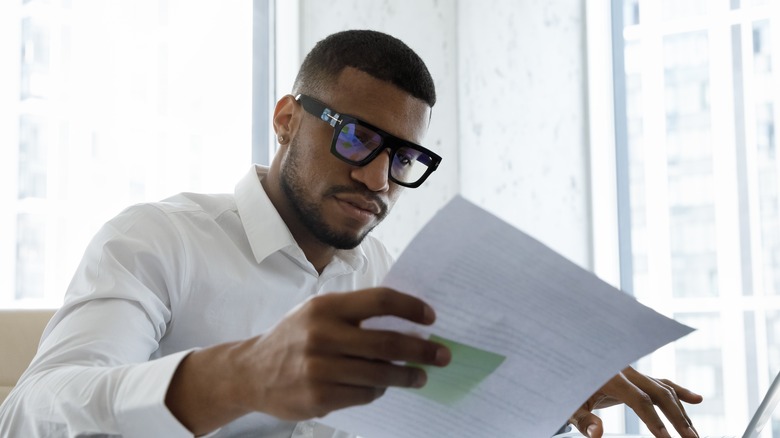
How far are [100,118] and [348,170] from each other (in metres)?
1.41

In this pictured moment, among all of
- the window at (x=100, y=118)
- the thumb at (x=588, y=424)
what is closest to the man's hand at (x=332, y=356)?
the thumb at (x=588, y=424)

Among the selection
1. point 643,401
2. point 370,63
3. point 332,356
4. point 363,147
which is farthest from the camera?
point 370,63

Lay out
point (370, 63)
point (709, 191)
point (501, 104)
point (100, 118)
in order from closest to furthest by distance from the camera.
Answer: point (370, 63), point (100, 118), point (709, 191), point (501, 104)

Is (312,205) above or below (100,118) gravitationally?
below

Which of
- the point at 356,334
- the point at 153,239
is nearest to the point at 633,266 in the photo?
the point at 153,239

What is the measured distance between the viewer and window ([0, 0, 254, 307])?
85.7 inches

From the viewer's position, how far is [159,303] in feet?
3.47

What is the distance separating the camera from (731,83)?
106 inches

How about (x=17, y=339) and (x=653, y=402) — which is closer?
(x=653, y=402)

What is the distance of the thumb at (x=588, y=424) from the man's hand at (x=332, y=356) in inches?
20.0

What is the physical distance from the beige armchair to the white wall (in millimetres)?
1742

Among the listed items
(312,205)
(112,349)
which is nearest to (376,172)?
(312,205)

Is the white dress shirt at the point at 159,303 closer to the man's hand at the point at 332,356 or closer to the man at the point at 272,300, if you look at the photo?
the man at the point at 272,300

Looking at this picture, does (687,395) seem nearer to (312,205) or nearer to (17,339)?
(312,205)
